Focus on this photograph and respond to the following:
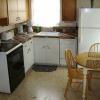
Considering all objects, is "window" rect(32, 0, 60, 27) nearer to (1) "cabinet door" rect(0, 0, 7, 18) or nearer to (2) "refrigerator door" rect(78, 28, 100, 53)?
(2) "refrigerator door" rect(78, 28, 100, 53)

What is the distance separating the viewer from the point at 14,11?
13.3 ft

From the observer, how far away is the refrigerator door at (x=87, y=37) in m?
4.25

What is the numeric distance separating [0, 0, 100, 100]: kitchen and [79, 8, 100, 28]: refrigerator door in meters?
0.49

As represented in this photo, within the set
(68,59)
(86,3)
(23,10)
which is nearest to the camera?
(68,59)

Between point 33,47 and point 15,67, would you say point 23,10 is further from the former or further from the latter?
point 15,67

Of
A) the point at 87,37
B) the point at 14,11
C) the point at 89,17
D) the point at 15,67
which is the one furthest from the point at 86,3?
the point at 15,67

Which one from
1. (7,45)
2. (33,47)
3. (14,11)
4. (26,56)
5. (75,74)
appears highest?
(14,11)

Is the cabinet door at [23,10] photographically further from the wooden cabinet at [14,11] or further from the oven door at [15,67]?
the oven door at [15,67]

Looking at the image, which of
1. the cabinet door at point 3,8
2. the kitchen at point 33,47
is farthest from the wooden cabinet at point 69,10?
the cabinet door at point 3,8

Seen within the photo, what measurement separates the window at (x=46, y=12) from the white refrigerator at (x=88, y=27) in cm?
114

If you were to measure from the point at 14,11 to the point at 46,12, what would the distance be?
55.7 inches

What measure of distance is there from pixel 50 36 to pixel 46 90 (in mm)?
1537

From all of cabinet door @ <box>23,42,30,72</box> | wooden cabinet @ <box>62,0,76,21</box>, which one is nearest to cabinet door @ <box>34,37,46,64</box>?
cabinet door @ <box>23,42,30,72</box>

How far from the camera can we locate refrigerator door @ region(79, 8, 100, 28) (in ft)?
13.5
